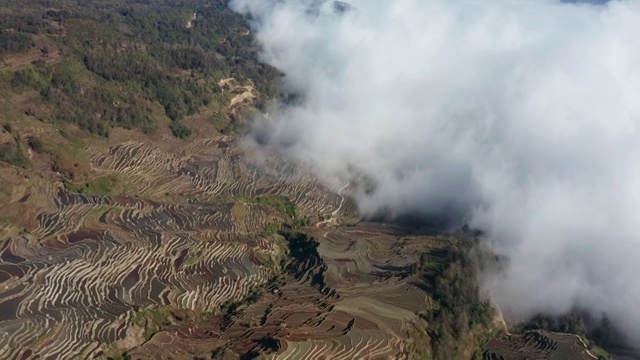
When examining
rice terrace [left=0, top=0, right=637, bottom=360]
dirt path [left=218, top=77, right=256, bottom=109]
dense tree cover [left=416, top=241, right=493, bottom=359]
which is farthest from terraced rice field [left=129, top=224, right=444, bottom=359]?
dirt path [left=218, top=77, right=256, bottom=109]

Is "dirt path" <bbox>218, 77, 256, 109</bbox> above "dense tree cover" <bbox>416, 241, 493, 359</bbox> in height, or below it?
above

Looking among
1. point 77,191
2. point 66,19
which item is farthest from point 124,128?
point 66,19

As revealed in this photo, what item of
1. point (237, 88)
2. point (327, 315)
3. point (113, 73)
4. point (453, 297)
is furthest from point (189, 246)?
point (237, 88)

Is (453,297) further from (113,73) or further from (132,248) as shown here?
(113,73)

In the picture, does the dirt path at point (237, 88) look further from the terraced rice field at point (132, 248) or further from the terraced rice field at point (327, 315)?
the terraced rice field at point (327, 315)

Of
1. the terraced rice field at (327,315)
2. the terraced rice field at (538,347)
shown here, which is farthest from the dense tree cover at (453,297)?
the terraced rice field at (538,347)

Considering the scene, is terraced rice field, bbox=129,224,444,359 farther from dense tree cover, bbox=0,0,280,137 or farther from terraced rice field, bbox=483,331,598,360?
dense tree cover, bbox=0,0,280,137
